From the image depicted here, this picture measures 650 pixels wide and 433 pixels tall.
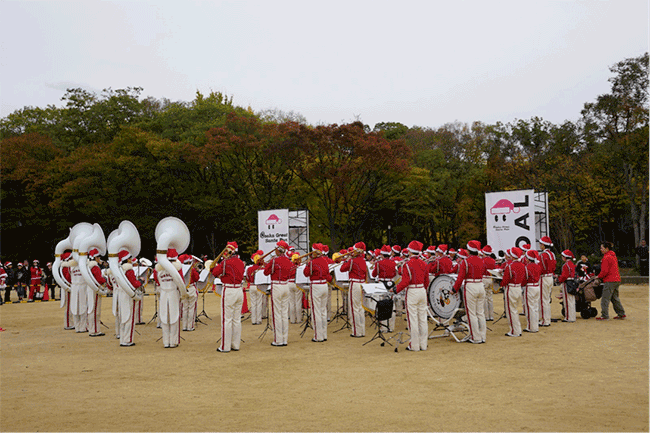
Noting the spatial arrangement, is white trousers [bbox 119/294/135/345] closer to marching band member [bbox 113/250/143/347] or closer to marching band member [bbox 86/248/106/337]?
marching band member [bbox 113/250/143/347]

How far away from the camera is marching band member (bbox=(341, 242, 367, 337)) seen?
12.9 m

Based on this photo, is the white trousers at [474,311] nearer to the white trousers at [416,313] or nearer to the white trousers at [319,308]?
the white trousers at [416,313]

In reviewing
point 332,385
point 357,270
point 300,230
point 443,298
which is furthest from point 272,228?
point 332,385

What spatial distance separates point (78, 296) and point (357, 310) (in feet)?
24.9

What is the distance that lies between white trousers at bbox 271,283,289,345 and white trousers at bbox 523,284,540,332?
19.2 ft

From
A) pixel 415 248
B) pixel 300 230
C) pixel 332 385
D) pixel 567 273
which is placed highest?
pixel 300 230

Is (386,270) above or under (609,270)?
above

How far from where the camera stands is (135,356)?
35.1ft

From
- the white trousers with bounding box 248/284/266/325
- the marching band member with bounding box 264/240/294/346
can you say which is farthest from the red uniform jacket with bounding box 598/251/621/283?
the white trousers with bounding box 248/284/266/325

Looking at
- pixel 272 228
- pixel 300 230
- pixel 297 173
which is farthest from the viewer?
pixel 297 173

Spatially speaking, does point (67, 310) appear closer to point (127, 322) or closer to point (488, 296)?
point (127, 322)

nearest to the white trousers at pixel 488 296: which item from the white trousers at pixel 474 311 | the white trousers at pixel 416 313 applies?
the white trousers at pixel 474 311

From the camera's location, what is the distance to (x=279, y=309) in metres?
11.5

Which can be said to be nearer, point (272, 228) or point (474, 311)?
point (474, 311)
